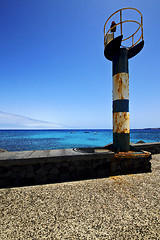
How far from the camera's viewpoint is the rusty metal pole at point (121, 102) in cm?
559

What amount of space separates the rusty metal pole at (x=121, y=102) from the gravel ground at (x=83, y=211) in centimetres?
178

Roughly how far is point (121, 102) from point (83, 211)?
176 inches

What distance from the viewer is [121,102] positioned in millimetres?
5586

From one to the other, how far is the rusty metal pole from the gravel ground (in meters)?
1.78

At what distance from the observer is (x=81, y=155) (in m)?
4.65

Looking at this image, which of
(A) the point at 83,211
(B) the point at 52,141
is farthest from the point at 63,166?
(B) the point at 52,141

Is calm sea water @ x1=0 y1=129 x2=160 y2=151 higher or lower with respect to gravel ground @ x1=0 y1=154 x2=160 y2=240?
lower

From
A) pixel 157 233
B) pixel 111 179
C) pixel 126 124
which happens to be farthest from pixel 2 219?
pixel 126 124

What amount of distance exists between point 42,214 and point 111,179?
111 inches

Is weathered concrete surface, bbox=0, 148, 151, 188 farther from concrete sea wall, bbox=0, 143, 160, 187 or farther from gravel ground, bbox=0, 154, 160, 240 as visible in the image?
gravel ground, bbox=0, 154, 160, 240

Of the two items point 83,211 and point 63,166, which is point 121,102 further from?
point 83,211

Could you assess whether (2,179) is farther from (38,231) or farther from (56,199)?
(38,231)

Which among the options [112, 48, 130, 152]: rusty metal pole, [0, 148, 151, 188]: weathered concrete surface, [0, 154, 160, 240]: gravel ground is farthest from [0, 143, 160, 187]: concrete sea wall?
[112, 48, 130, 152]: rusty metal pole

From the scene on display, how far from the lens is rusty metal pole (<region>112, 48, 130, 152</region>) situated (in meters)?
5.59
